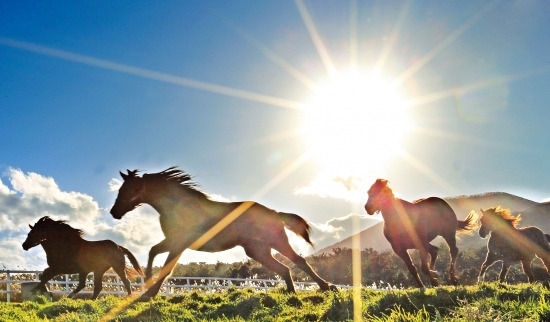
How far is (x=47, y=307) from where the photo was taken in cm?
898

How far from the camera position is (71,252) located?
41.1 ft

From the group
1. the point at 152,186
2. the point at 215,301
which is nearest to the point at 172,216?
the point at 152,186

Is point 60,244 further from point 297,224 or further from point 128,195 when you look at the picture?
point 297,224

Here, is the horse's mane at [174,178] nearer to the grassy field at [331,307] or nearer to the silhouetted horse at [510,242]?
the grassy field at [331,307]

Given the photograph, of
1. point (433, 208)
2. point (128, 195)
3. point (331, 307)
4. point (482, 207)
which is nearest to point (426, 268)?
point (433, 208)

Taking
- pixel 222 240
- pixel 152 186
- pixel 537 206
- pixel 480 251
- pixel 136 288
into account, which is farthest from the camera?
pixel 537 206

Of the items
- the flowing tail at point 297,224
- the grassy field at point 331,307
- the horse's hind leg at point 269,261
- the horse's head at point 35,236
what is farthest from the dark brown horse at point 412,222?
the horse's head at point 35,236

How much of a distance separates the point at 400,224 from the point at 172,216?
4.98m

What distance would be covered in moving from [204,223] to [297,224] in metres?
2.01

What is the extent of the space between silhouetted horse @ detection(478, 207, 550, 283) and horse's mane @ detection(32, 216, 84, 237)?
37.9 ft

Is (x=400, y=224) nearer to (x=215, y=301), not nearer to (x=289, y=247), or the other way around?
(x=289, y=247)

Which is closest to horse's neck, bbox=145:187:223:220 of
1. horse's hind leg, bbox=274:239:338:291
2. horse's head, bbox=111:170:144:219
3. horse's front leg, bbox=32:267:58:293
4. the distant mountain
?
horse's head, bbox=111:170:144:219

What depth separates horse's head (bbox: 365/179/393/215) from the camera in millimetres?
10312

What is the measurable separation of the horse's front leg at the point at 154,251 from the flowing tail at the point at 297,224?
250cm
